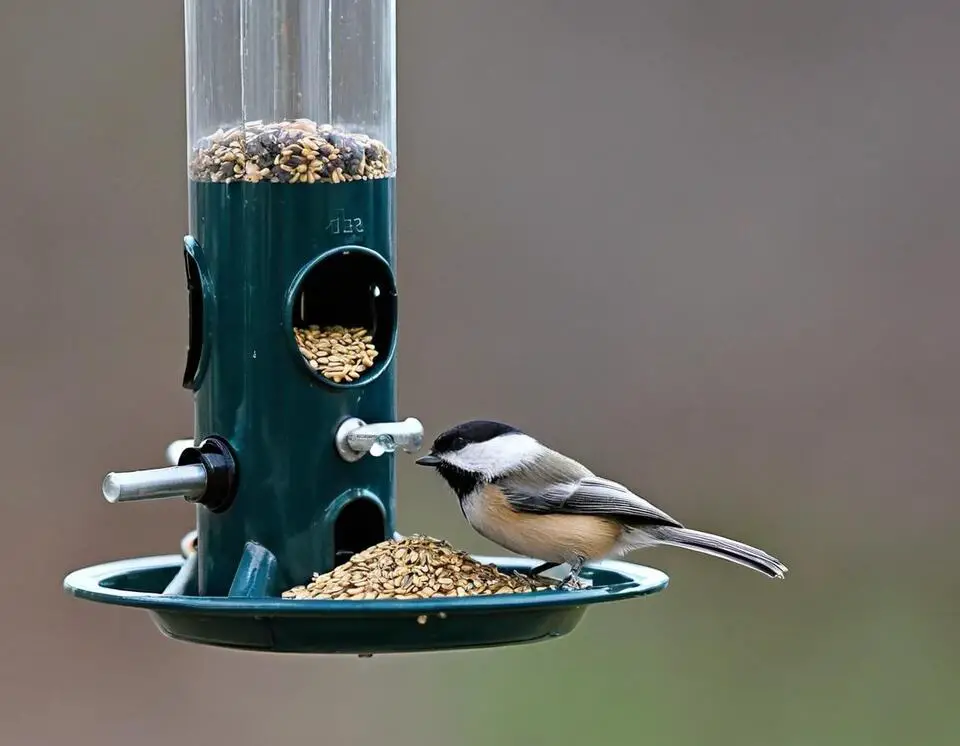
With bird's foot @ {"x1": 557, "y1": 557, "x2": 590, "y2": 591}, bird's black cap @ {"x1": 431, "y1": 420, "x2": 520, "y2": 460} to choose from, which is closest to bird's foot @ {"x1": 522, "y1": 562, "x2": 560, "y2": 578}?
bird's foot @ {"x1": 557, "y1": 557, "x2": 590, "y2": 591}

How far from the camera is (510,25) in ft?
27.6

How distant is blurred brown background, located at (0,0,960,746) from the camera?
24.2ft

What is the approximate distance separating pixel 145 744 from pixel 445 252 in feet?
9.01

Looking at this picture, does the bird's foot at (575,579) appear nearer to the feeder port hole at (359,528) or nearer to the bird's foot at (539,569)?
the bird's foot at (539,569)

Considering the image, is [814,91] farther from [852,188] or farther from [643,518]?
[643,518]

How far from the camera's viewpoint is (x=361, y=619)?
3.34 meters

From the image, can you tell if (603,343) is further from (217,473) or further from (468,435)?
(217,473)

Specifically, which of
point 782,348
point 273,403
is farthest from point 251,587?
point 782,348

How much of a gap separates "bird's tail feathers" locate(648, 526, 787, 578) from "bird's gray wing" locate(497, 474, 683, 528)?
0.11 ft

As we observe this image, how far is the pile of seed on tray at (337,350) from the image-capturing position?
3.91 m

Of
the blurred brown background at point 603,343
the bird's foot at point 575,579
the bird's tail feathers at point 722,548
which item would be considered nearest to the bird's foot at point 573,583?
the bird's foot at point 575,579

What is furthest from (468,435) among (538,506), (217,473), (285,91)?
(285,91)

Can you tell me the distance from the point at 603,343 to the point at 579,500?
4.20 metres

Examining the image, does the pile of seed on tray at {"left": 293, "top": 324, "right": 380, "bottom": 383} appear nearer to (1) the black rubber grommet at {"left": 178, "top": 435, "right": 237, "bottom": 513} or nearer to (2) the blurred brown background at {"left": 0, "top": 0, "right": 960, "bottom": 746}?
(1) the black rubber grommet at {"left": 178, "top": 435, "right": 237, "bottom": 513}
